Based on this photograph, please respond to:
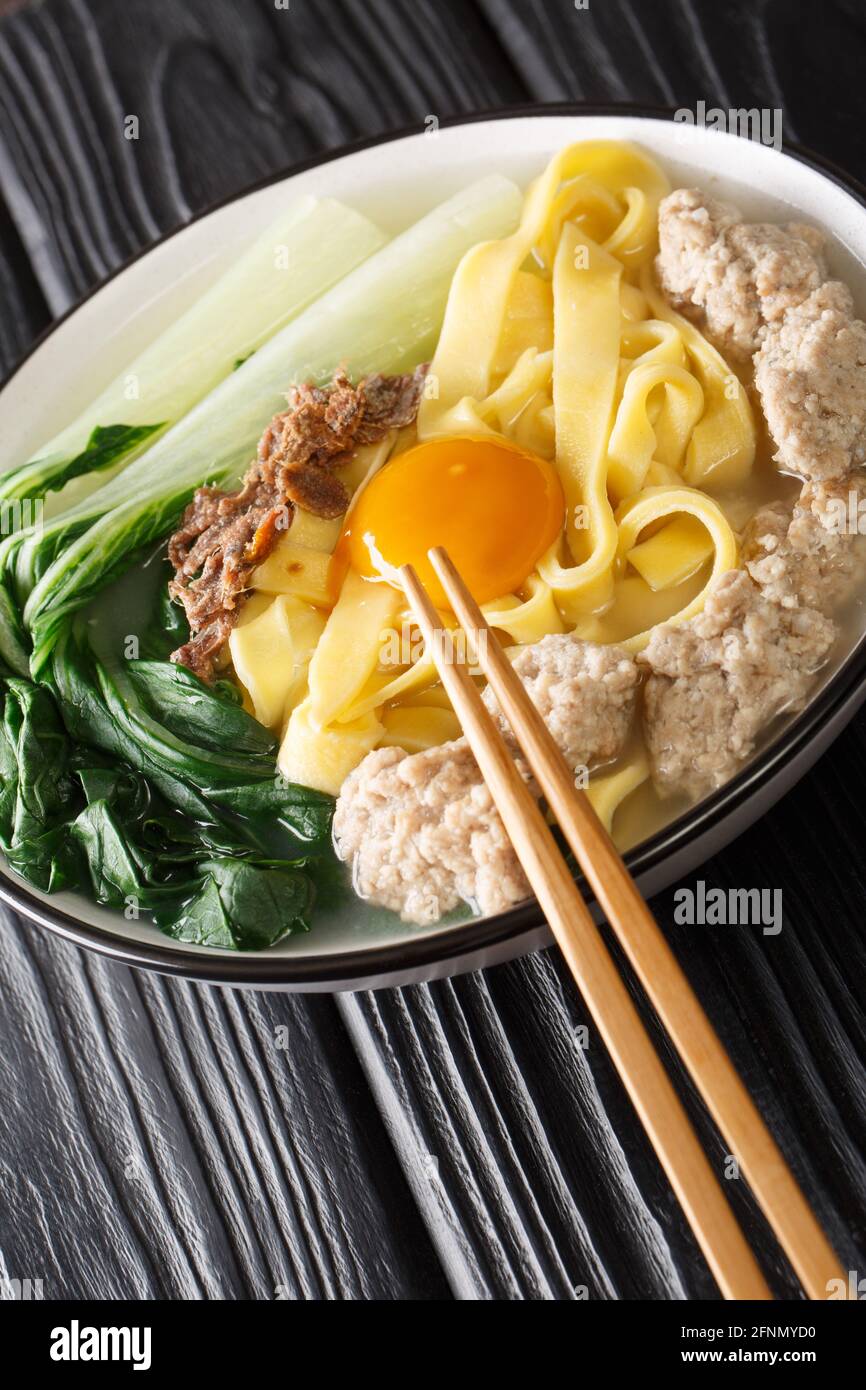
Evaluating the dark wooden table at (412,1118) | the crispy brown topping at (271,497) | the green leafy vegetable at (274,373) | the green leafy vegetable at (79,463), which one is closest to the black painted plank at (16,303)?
the green leafy vegetable at (79,463)

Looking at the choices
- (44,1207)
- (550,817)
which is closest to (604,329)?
(550,817)

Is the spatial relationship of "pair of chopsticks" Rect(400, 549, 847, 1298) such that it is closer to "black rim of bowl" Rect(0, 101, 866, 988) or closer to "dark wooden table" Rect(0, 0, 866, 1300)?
"black rim of bowl" Rect(0, 101, 866, 988)

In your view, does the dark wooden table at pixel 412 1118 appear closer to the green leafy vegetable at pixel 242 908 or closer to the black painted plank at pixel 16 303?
the green leafy vegetable at pixel 242 908

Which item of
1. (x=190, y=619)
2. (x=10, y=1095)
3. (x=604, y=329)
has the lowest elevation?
(x=10, y=1095)

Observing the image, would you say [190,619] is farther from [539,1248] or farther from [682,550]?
[539,1248]

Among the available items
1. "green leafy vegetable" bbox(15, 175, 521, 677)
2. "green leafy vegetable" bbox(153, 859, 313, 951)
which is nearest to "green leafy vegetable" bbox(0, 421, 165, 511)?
"green leafy vegetable" bbox(15, 175, 521, 677)
